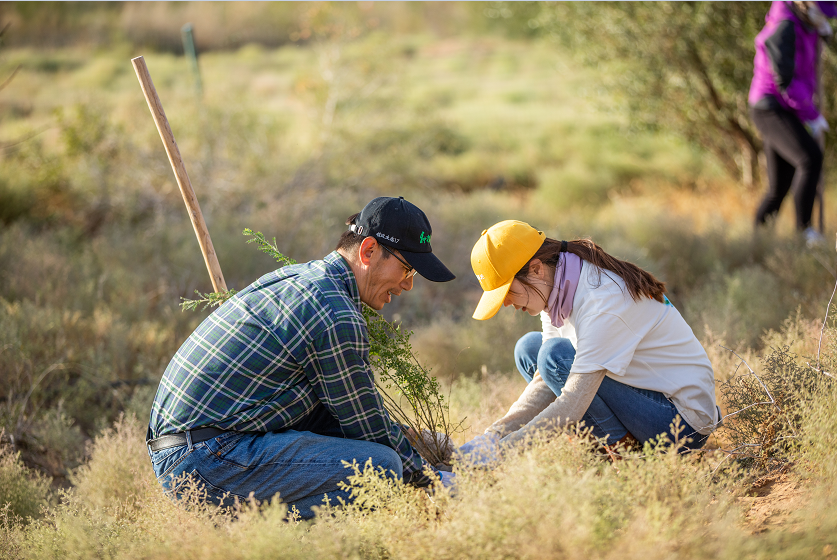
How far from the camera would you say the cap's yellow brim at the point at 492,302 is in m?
2.37

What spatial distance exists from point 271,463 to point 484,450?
0.75 m

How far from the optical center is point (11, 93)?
43.1 ft

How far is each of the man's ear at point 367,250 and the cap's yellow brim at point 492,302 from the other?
0.45 m

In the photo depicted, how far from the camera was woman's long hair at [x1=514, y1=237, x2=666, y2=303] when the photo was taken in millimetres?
2355

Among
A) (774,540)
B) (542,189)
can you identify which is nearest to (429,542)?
(774,540)

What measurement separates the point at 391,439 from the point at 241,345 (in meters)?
0.63

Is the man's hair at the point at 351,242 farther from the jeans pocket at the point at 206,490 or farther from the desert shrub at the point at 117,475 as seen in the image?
the desert shrub at the point at 117,475

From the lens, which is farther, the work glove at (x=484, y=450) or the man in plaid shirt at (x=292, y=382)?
the man in plaid shirt at (x=292, y=382)

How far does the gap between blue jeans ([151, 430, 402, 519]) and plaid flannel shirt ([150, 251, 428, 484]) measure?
0.06 metres

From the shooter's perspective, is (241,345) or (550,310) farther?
(550,310)

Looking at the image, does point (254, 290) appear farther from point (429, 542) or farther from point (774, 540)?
point (774, 540)

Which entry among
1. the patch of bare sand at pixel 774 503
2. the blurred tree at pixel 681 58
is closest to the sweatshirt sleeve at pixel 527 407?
the patch of bare sand at pixel 774 503

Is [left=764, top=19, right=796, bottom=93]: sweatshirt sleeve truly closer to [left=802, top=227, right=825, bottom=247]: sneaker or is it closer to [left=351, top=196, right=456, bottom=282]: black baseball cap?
[left=802, top=227, right=825, bottom=247]: sneaker

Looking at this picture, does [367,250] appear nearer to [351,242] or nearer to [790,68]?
[351,242]
